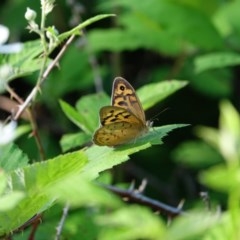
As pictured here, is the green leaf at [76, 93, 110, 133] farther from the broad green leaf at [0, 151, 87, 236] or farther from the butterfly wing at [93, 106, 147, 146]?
the broad green leaf at [0, 151, 87, 236]

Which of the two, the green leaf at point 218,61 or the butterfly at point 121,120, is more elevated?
the butterfly at point 121,120

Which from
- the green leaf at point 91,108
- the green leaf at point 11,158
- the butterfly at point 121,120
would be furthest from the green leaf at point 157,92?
the green leaf at point 11,158

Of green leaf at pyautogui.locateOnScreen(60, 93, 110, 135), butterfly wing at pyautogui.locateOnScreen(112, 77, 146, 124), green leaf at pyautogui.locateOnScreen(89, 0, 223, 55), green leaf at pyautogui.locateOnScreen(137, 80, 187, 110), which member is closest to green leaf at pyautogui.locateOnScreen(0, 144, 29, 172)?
butterfly wing at pyautogui.locateOnScreen(112, 77, 146, 124)

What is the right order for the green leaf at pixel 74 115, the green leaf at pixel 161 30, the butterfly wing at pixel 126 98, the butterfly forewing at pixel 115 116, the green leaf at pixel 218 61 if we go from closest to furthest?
the butterfly forewing at pixel 115 116 → the butterfly wing at pixel 126 98 → the green leaf at pixel 74 115 → the green leaf at pixel 218 61 → the green leaf at pixel 161 30

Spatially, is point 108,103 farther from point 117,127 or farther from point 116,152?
point 116,152

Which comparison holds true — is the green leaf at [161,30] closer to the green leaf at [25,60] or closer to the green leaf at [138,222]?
the green leaf at [25,60]

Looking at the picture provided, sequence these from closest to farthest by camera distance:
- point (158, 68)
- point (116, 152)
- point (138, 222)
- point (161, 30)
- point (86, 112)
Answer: point (138, 222) → point (116, 152) → point (86, 112) → point (161, 30) → point (158, 68)

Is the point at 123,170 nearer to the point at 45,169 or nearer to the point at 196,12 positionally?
the point at 196,12

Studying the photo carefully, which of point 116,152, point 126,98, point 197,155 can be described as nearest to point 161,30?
point 197,155
